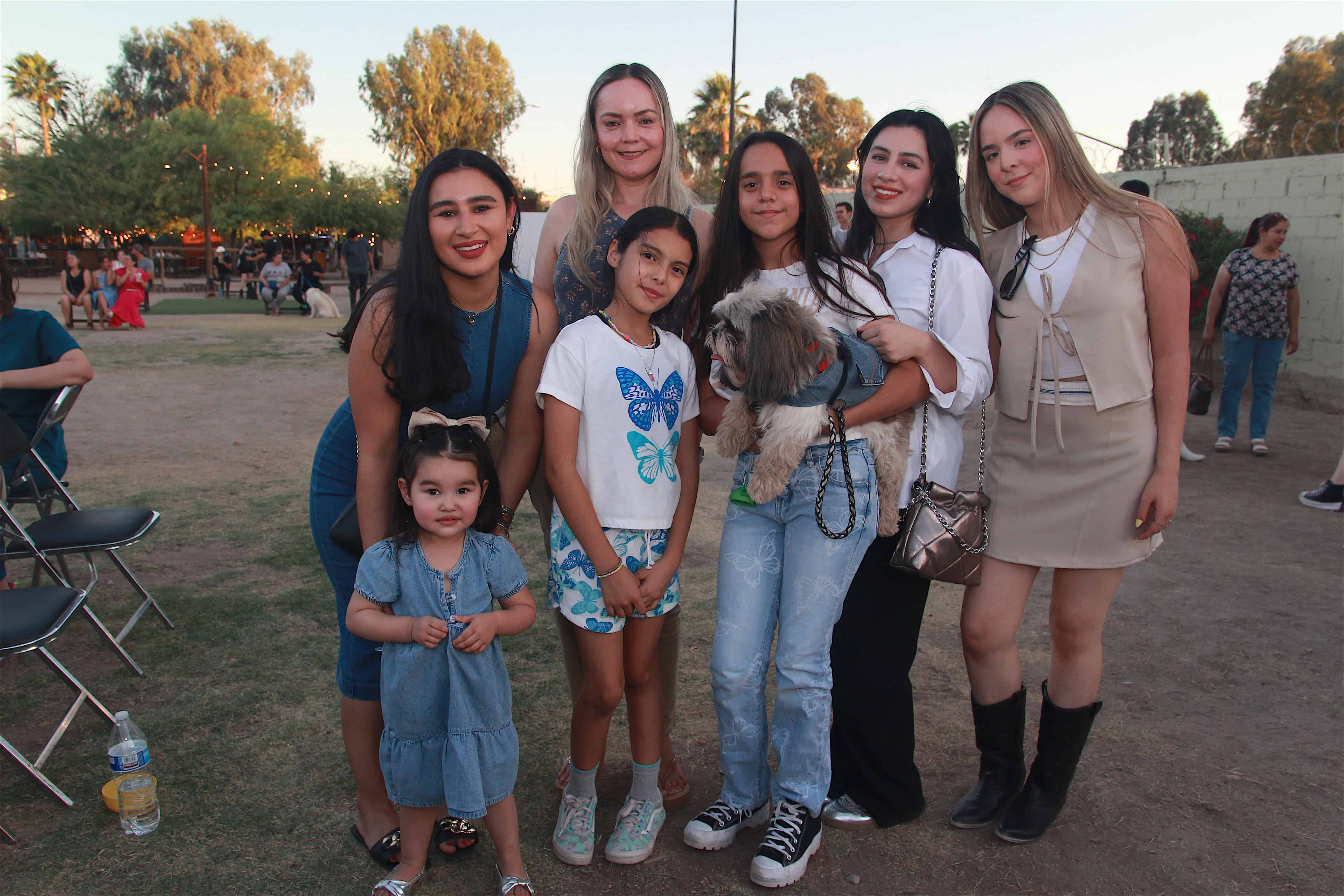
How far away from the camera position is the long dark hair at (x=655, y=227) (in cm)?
247

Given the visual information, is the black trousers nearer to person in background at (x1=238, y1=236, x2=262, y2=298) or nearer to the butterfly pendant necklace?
the butterfly pendant necklace

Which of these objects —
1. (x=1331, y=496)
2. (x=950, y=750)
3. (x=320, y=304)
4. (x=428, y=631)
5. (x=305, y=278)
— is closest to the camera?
(x=428, y=631)

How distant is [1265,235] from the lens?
7734 millimetres

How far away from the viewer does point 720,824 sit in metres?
2.61

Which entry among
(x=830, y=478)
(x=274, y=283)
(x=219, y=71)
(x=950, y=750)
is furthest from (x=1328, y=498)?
(x=219, y=71)

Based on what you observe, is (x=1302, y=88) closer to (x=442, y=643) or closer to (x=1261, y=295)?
(x=1261, y=295)

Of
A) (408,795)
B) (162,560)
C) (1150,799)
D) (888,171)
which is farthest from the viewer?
(162,560)

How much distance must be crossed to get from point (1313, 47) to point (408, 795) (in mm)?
41028

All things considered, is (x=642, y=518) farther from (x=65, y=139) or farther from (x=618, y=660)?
(x=65, y=139)

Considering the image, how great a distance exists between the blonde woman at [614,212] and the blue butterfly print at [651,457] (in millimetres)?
459

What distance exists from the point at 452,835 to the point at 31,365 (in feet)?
11.1

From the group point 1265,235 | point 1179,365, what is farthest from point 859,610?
point 1265,235

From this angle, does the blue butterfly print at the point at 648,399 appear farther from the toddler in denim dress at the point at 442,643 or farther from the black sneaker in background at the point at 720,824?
the black sneaker in background at the point at 720,824

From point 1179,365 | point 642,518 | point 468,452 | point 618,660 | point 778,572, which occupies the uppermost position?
point 1179,365
